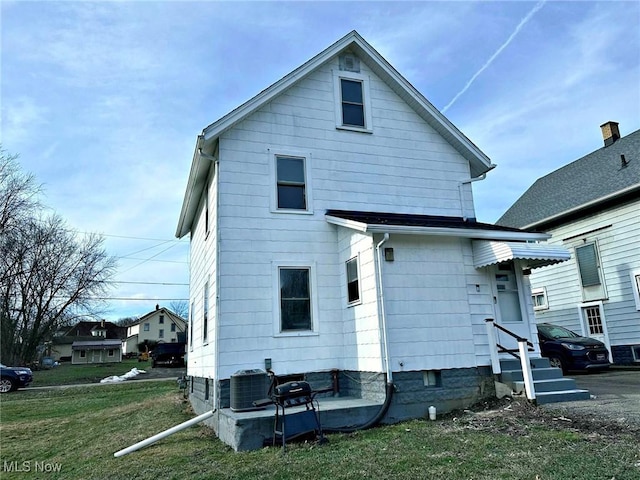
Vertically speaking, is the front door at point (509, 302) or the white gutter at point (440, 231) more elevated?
the white gutter at point (440, 231)

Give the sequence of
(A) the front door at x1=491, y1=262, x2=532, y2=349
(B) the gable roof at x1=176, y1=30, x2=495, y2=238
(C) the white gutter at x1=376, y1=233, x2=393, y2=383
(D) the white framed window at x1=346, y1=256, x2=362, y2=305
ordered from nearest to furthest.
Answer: (C) the white gutter at x1=376, y1=233, x2=393, y2=383
(D) the white framed window at x1=346, y1=256, x2=362, y2=305
(A) the front door at x1=491, y1=262, x2=532, y2=349
(B) the gable roof at x1=176, y1=30, x2=495, y2=238

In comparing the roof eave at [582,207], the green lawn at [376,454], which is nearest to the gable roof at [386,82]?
the green lawn at [376,454]

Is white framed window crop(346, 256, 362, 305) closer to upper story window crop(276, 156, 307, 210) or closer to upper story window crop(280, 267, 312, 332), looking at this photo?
upper story window crop(280, 267, 312, 332)

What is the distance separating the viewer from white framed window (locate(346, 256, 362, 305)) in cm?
838

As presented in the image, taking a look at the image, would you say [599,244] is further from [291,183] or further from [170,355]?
[170,355]

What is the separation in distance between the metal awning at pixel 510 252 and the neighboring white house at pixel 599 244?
25.8 ft

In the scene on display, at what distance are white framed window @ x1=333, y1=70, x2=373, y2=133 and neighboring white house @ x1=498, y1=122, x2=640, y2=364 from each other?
957cm

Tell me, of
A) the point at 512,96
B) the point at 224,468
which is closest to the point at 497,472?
the point at 224,468

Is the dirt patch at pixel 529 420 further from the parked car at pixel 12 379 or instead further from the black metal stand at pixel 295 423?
the parked car at pixel 12 379

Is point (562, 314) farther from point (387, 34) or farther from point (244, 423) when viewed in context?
point (244, 423)

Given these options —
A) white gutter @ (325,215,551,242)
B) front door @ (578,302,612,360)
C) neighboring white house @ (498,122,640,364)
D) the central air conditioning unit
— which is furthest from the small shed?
white gutter @ (325,215,551,242)

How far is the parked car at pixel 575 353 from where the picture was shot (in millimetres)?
12547

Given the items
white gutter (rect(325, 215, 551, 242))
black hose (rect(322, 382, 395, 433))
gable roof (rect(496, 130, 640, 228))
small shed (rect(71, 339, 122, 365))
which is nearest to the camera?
black hose (rect(322, 382, 395, 433))

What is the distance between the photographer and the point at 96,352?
58.7 metres
